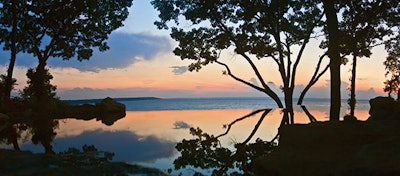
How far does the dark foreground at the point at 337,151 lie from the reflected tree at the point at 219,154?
1.19 m

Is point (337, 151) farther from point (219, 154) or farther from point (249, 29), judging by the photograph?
point (249, 29)

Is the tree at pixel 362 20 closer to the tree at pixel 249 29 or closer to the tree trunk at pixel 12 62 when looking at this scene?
the tree at pixel 249 29

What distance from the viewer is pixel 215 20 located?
94.0ft

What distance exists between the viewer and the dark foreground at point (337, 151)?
4.48m

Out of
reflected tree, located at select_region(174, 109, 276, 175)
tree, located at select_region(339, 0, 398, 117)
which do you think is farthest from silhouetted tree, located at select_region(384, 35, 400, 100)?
reflected tree, located at select_region(174, 109, 276, 175)

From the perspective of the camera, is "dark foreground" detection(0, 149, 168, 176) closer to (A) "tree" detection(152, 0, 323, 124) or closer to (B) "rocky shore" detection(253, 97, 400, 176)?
(B) "rocky shore" detection(253, 97, 400, 176)

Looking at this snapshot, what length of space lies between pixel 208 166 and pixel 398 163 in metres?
4.06

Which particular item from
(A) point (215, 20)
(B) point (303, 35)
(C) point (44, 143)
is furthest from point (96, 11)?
(C) point (44, 143)

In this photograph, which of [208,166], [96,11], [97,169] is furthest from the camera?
[96,11]

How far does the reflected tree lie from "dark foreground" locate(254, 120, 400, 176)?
1.19 m

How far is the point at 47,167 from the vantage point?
164 inches

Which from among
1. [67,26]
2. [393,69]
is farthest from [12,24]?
[393,69]

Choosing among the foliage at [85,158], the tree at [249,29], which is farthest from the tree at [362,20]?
the foliage at [85,158]

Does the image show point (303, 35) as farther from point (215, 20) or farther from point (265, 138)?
point (265, 138)
